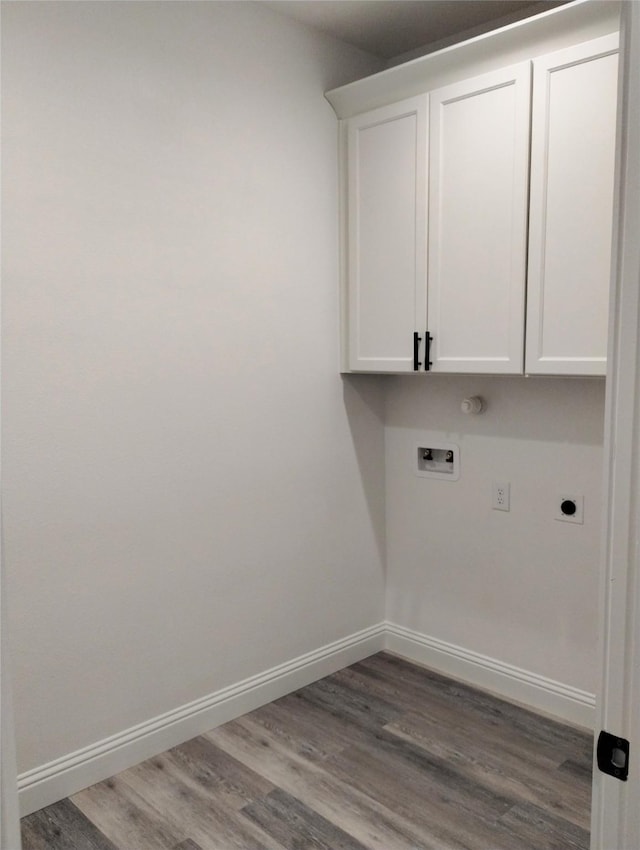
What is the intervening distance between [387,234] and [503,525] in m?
1.27

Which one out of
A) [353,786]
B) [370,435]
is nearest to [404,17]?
[370,435]

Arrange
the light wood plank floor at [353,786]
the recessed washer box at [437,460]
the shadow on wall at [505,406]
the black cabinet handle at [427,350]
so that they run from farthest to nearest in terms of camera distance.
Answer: the recessed washer box at [437,460]
the black cabinet handle at [427,350]
the shadow on wall at [505,406]
the light wood plank floor at [353,786]

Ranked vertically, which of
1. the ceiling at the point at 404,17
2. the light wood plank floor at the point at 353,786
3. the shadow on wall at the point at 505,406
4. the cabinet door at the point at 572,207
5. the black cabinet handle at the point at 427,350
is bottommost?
the light wood plank floor at the point at 353,786

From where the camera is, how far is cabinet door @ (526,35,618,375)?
220 centimetres

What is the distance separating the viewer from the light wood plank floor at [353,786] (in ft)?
6.86

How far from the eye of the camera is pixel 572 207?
228 cm

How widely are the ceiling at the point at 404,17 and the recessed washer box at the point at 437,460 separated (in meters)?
1.70

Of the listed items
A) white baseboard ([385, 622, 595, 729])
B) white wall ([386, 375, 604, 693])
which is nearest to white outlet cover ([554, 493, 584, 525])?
white wall ([386, 375, 604, 693])

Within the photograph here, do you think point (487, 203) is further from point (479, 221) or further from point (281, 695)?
point (281, 695)

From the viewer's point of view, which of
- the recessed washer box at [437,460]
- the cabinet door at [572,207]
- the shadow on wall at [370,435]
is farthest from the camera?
the shadow on wall at [370,435]

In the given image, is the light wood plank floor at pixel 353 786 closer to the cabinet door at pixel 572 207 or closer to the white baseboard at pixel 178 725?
the white baseboard at pixel 178 725

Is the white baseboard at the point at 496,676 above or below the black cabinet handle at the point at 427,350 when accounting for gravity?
below

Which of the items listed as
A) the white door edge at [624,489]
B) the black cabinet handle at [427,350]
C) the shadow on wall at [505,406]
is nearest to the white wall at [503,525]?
the shadow on wall at [505,406]

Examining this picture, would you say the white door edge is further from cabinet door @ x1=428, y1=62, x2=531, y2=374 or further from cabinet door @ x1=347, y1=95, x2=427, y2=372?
cabinet door @ x1=347, y1=95, x2=427, y2=372
